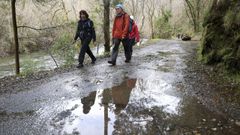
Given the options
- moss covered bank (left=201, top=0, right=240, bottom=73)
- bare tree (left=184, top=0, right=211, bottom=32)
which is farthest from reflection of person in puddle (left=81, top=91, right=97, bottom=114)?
bare tree (left=184, top=0, right=211, bottom=32)

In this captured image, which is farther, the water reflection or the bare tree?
the bare tree

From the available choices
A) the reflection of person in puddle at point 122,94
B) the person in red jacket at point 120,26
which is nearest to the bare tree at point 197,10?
the person in red jacket at point 120,26

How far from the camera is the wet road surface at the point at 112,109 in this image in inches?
202

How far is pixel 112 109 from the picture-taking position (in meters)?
6.07

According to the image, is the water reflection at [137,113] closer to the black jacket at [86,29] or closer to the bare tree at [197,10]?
the black jacket at [86,29]

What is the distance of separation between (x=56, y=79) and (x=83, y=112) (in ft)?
10.6

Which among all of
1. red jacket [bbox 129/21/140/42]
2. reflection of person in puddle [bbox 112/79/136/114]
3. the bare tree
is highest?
the bare tree

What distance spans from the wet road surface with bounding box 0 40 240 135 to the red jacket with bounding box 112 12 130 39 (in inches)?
61.9

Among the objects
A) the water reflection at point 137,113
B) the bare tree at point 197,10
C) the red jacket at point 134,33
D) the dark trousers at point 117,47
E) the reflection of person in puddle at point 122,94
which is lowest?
the water reflection at point 137,113

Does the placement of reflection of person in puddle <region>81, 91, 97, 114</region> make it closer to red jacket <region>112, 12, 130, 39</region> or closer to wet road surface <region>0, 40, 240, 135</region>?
wet road surface <region>0, 40, 240, 135</region>

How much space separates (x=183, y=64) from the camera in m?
10.7

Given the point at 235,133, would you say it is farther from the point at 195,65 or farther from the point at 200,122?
the point at 195,65

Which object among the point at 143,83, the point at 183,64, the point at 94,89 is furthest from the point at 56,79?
the point at 183,64

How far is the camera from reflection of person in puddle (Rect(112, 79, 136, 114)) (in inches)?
245
